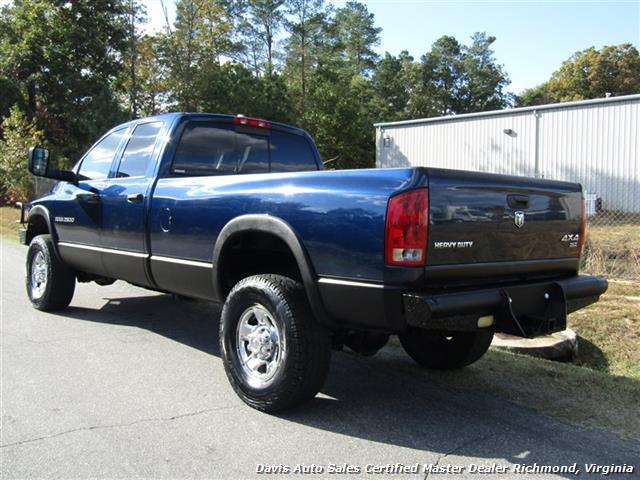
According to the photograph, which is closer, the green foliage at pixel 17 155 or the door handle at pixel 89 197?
the door handle at pixel 89 197

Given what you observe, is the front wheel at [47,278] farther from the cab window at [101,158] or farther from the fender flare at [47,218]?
the cab window at [101,158]

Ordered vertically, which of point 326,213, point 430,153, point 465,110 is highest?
point 465,110

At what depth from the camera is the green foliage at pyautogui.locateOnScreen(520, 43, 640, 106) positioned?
4922 centimetres

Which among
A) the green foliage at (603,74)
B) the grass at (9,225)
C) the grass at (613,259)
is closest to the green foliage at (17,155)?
the grass at (9,225)

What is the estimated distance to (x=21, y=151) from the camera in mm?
22281

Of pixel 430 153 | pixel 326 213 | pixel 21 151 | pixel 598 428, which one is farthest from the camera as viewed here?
pixel 430 153

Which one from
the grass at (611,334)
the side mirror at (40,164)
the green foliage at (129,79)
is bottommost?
the grass at (611,334)

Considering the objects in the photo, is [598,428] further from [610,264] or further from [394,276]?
[610,264]

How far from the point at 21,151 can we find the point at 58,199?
61.0ft

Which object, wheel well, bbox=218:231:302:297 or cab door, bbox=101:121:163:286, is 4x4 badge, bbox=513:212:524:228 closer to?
wheel well, bbox=218:231:302:297

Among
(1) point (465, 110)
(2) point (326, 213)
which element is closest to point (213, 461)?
(2) point (326, 213)

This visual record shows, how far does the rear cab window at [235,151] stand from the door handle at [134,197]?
1.20 feet

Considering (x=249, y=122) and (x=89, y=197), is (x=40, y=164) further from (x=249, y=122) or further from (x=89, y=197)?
(x=249, y=122)

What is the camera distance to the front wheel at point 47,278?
249 inches
